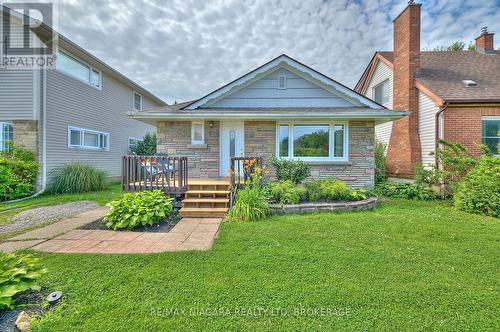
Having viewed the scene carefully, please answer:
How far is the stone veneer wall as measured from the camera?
8445 millimetres

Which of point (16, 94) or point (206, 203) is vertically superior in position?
point (16, 94)

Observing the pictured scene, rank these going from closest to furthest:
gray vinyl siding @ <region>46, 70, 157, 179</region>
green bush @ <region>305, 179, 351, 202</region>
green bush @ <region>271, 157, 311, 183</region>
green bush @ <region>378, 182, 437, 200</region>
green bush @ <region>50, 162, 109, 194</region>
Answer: green bush @ <region>305, 179, 351, 202</region> → green bush @ <region>271, 157, 311, 183</region> → green bush @ <region>378, 182, 437, 200</region> → green bush @ <region>50, 162, 109, 194</region> → gray vinyl siding @ <region>46, 70, 157, 179</region>

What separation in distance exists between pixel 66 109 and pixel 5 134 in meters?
2.21

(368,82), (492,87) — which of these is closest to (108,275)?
(492,87)

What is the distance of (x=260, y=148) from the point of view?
27.6 feet

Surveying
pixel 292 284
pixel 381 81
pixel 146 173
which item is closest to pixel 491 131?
pixel 381 81

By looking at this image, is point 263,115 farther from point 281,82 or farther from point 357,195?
point 357,195

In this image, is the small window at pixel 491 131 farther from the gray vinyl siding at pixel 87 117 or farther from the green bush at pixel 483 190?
the gray vinyl siding at pixel 87 117

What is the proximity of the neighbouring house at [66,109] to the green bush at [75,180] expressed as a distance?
1.14ft

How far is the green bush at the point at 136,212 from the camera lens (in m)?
4.83

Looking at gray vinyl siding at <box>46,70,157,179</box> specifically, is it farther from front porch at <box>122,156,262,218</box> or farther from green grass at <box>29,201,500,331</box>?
green grass at <box>29,201,500,331</box>

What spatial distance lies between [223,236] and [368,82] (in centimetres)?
1408

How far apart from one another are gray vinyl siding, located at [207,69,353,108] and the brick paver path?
531 cm

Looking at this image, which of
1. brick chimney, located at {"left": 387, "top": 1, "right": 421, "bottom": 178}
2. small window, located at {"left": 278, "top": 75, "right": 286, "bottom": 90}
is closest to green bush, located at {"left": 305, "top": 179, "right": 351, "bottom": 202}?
small window, located at {"left": 278, "top": 75, "right": 286, "bottom": 90}
